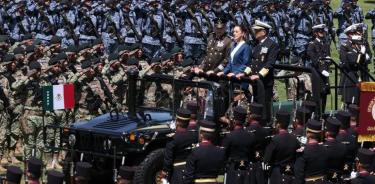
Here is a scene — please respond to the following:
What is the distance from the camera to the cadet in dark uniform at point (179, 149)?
15070 millimetres

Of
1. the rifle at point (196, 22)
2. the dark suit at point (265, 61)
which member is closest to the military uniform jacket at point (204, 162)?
the dark suit at point (265, 61)

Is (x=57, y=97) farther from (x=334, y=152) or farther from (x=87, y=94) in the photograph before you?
(x=334, y=152)

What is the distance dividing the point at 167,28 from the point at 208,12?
163 centimetres

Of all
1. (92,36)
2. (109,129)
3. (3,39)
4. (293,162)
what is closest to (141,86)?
(109,129)

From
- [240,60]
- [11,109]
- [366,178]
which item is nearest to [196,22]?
[11,109]

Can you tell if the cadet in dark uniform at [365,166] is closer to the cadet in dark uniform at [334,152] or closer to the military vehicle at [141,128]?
the cadet in dark uniform at [334,152]

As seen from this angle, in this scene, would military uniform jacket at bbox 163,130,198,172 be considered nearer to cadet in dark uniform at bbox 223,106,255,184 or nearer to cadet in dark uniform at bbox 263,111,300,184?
cadet in dark uniform at bbox 223,106,255,184

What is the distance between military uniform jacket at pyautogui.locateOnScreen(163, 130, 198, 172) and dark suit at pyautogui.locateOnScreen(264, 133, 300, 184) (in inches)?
41.0

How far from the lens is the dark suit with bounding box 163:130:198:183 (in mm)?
15055

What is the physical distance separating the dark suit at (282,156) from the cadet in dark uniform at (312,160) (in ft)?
1.34

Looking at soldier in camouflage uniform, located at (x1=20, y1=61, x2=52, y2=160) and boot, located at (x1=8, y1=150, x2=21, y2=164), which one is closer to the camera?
soldier in camouflage uniform, located at (x1=20, y1=61, x2=52, y2=160)

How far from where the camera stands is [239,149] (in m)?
15.7

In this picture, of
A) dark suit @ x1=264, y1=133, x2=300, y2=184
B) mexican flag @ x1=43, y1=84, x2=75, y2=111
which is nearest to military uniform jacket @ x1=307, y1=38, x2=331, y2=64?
mexican flag @ x1=43, y1=84, x2=75, y2=111

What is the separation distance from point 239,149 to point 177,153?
3.26 ft
